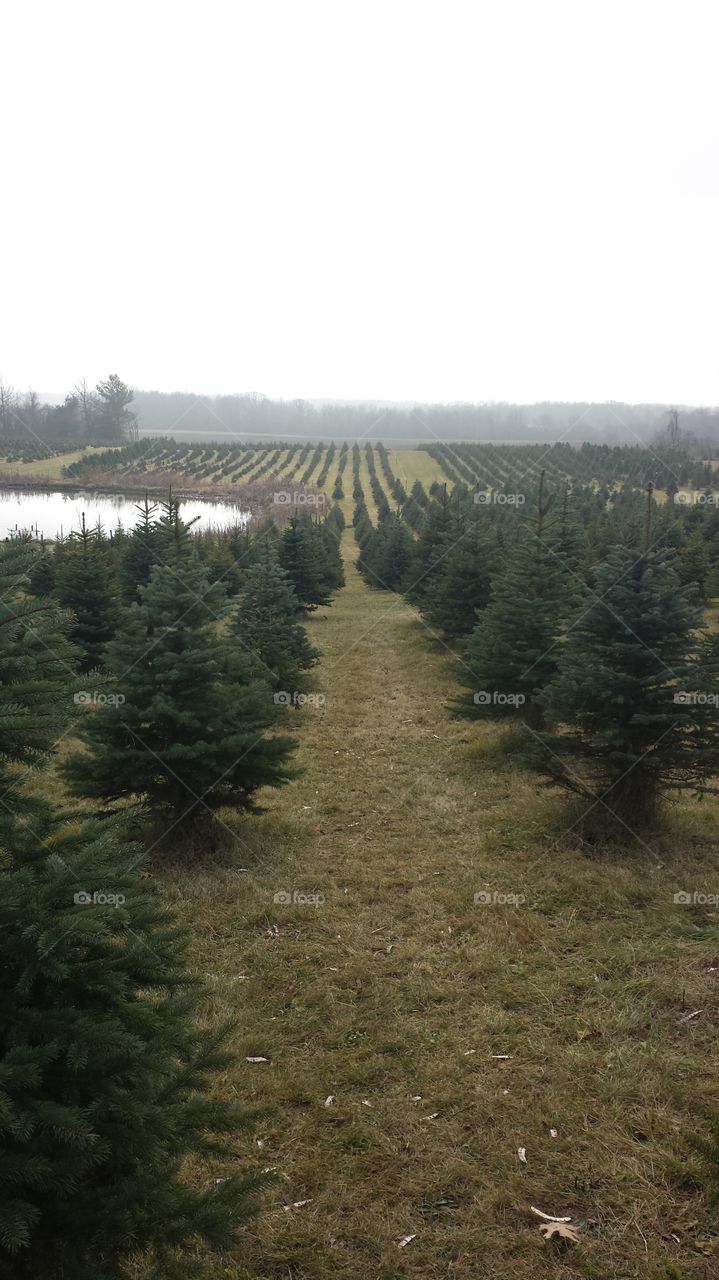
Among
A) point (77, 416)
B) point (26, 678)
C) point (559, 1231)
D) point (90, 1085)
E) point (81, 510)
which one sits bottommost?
point (559, 1231)

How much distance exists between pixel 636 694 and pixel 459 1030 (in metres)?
4.29

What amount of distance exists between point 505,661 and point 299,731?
3713 mm

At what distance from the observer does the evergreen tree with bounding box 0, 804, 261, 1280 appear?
2.55 m

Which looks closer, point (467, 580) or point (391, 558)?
point (467, 580)

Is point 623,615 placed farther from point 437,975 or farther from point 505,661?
point 437,975

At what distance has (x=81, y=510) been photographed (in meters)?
50.5

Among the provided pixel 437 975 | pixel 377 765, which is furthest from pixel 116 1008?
pixel 377 765

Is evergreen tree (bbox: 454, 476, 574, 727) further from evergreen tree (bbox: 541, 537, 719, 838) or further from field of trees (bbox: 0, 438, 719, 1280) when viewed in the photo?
evergreen tree (bbox: 541, 537, 719, 838)

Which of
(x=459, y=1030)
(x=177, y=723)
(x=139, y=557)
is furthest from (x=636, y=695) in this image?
(x=139, y=557)

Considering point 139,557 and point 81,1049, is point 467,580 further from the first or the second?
point 81,1049

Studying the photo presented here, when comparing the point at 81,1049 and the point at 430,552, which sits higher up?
the point at 430,552

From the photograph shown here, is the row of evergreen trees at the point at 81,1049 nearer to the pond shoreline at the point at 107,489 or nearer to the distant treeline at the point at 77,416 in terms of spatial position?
the pond shoreline at the point at 107,489

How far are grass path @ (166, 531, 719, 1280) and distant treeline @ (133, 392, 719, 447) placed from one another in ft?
376

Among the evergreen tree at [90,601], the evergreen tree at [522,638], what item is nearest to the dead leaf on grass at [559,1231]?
the evergreen tree at [522,638]
